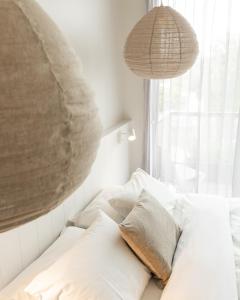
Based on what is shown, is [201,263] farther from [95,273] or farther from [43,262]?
[43,262]

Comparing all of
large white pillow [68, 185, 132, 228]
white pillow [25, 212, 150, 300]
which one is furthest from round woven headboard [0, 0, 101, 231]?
large white pillow [68, 185, 132, 228]

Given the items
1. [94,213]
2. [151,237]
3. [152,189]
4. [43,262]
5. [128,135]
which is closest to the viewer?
[43,262]

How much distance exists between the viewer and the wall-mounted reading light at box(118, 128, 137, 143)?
2936mm

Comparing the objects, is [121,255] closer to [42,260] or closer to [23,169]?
[42,260]

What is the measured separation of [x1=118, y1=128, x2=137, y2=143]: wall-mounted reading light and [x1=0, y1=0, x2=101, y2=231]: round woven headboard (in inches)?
101

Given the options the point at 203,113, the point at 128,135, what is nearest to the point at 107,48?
the point at 128,135

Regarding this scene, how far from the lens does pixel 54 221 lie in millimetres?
1892

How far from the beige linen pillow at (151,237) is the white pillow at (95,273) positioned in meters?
0.05

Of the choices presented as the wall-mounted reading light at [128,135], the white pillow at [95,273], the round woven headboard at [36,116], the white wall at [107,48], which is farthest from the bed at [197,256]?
the round woven headboard at [36,116]

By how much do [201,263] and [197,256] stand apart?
2.5 inches

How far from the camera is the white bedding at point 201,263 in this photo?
4.90 feet

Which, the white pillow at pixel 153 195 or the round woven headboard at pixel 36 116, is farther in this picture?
the white pillow at pixel 153 195

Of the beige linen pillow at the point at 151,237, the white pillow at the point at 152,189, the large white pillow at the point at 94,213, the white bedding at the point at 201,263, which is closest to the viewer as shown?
the white bedding at the point at 201,263

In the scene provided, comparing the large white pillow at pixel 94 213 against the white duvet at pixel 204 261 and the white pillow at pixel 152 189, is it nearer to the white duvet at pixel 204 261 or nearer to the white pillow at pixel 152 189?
the white pillow at pixel 152 189
